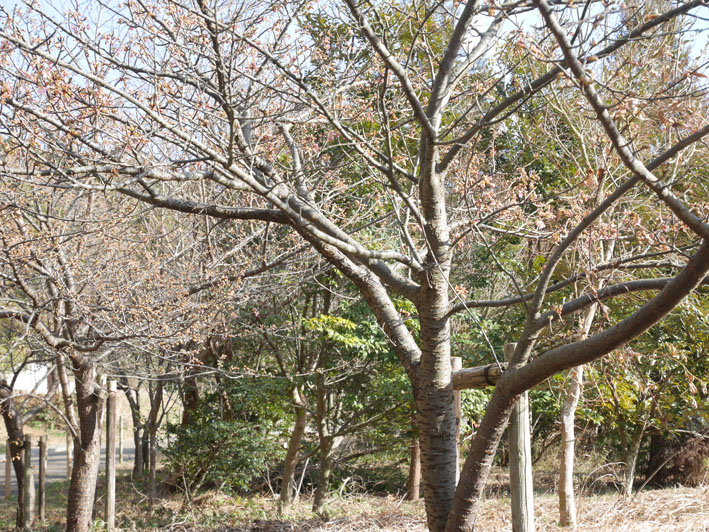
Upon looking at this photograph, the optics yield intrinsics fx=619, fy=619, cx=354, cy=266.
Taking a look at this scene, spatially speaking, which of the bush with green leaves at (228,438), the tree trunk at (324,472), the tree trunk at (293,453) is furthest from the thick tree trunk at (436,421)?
the tree trunk at (293,453)

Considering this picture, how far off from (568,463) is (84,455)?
5237mm

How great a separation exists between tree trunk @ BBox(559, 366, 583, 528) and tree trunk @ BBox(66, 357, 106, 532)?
4987 mm

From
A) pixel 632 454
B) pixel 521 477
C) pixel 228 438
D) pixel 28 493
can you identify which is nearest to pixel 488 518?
pixel 521 477

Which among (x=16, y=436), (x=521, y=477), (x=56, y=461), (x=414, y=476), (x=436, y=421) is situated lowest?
(x=56, y=461)

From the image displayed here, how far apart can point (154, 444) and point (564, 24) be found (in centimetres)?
989

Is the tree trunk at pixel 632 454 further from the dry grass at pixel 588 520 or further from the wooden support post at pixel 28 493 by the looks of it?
the wooden support post at pixel 28 493

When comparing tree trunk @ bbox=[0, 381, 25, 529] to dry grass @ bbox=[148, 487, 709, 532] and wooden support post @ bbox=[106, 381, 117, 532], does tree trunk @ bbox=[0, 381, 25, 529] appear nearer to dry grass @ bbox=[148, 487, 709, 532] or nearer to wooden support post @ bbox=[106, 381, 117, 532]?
wooden support post @ bbox=[106, 381, 117, 532]

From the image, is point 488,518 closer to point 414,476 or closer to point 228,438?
point 414,476

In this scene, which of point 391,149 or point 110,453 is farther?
point 110,453

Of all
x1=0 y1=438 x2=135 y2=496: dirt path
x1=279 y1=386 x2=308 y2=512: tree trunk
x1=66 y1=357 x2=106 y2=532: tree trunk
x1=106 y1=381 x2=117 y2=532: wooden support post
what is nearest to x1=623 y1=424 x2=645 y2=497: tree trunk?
x1=279 y1=386 x2=308 y2=512: tree trunk

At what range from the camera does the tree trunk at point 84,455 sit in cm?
697

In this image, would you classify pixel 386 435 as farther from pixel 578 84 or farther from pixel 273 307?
pixel 578 84

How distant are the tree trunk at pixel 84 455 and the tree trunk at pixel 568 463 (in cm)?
499

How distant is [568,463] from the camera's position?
19.9ft
